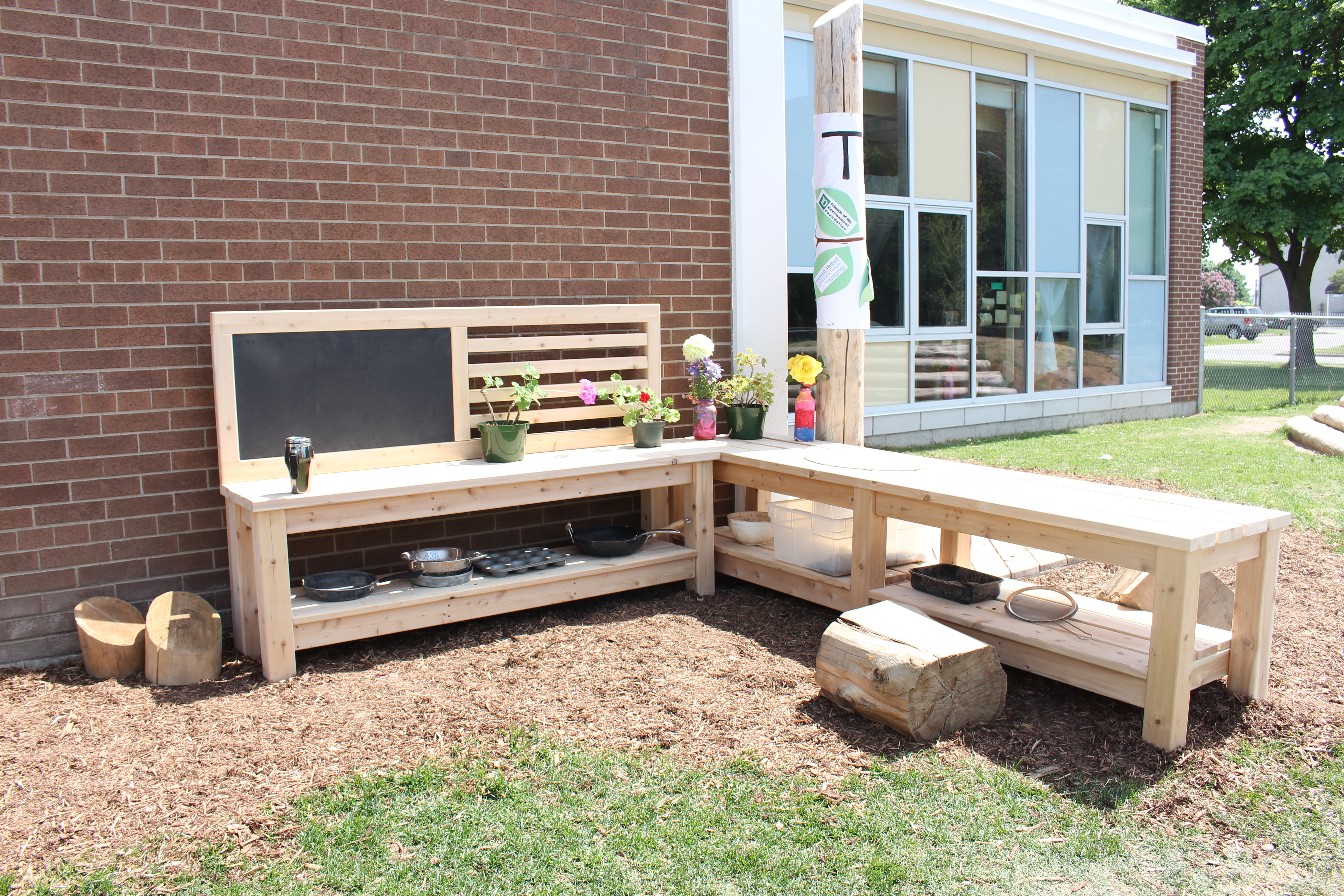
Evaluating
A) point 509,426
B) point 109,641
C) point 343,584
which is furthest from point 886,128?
point 109,641

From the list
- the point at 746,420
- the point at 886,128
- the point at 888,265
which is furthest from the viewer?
the point at 888,265

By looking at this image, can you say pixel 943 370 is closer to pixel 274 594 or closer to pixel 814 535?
pixel 814 535

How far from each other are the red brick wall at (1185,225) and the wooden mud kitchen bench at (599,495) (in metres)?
8.98

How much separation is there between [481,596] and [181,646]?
4.23ft

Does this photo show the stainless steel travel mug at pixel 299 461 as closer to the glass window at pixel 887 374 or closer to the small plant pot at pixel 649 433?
the small plant pot at pixel 649 433

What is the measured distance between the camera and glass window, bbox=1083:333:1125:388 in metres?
11.4

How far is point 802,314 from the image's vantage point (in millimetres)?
8438

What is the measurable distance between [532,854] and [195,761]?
1379mm

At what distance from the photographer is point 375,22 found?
4.81 m

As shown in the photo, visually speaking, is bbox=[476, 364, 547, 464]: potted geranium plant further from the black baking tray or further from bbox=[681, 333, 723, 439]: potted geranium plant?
the black baking tray

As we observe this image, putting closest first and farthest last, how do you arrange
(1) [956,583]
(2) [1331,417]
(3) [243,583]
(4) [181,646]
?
1. (4) [181,646]
2. (1) [956,583]
3. (3) [243,583]
4. (2) [1331,417]

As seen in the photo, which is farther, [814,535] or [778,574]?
[778,574]

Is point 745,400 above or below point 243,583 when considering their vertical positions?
above

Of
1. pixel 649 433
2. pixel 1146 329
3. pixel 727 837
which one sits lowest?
pixel 727 837
